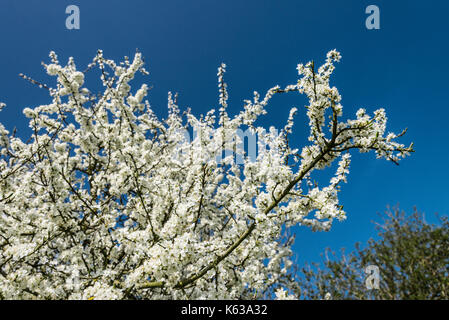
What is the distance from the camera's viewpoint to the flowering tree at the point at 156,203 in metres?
3.87

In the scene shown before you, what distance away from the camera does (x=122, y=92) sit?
23.3 feet

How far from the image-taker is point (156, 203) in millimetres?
6051

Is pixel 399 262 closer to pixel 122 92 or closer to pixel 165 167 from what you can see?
pixel 165 167

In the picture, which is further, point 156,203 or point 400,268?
point 400,268

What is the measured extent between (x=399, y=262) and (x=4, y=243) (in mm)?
18727

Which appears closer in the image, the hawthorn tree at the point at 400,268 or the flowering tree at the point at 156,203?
the flowering tree at the point at 156,203

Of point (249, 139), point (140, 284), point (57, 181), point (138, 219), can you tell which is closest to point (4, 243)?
point (57, 181)

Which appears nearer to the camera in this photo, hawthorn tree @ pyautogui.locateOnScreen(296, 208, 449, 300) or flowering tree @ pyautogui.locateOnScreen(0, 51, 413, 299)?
flowering tree @ pyautogui.locateOnScreen(0, 51, 413, 299)

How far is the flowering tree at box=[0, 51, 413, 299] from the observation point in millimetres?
3867

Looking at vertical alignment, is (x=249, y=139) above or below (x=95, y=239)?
above
